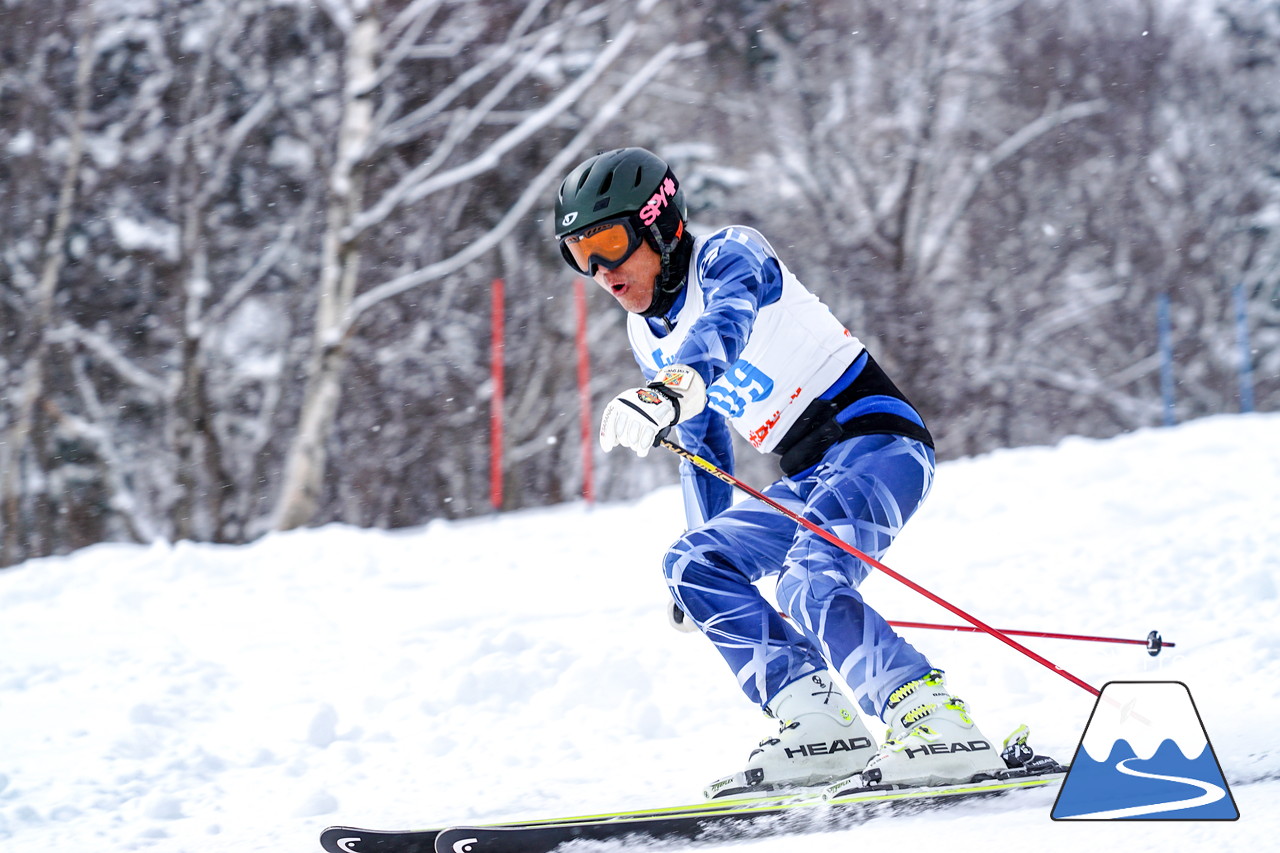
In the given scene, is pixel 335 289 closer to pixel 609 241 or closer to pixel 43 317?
pixel 43 317

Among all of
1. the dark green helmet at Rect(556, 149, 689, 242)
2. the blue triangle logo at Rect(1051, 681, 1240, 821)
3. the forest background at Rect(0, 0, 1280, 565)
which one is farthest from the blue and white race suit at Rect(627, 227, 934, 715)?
the forest background at Rect(0, 0, 1280, 565)

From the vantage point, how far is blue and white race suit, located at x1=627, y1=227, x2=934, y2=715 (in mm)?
2811

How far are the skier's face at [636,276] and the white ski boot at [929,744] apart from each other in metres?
1.24

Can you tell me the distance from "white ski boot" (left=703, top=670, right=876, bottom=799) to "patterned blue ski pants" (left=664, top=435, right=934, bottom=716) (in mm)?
52

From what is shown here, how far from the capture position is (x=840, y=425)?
3.09 m

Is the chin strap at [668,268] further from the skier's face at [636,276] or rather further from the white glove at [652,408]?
the white glove at [652,408]

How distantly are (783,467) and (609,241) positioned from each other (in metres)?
0.80

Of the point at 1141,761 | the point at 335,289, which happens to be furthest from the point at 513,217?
the point at 1141,761

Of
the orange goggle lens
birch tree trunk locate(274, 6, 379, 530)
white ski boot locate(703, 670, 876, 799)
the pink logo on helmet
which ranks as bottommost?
white ski boot locate(703, 670, 876, 799)

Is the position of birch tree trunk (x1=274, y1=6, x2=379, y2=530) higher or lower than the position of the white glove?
higher

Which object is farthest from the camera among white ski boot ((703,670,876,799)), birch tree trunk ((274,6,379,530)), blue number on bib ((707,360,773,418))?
birch tree trunk ((274,6,379,530))

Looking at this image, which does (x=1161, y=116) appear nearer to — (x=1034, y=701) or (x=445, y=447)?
(x=445, y=447)

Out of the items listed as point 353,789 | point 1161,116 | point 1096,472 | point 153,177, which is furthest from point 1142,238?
point 353,789

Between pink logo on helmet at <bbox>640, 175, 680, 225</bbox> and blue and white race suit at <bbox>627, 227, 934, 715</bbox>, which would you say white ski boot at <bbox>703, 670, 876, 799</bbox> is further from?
pink logo on helmet at <bbox>640, 175, 680, 225</bbox>
